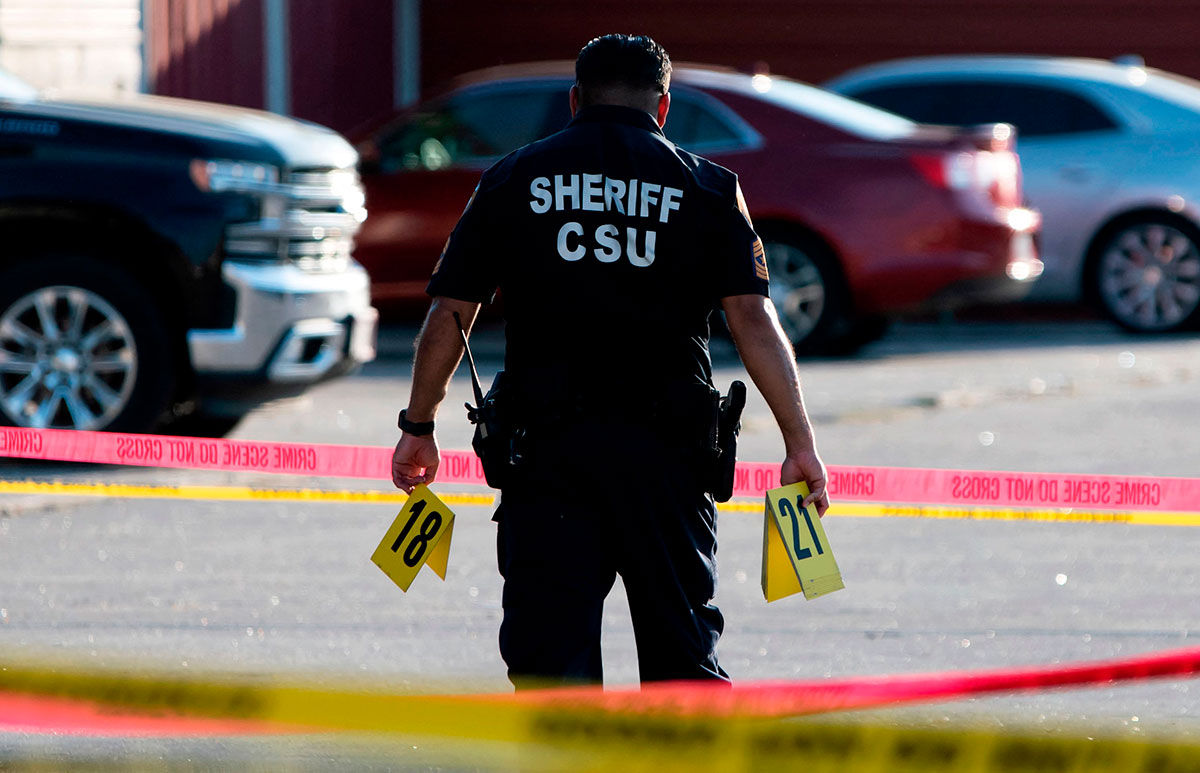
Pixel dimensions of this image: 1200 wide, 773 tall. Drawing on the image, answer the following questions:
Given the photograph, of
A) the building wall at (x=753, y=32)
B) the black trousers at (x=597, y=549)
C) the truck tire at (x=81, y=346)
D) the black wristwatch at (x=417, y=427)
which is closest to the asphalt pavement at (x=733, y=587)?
the black trousers at (x=597, y=549)

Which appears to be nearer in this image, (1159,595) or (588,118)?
(588,118)

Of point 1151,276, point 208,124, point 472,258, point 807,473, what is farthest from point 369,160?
point 807,473

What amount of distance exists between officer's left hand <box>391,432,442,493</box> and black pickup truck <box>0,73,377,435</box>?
4198mm

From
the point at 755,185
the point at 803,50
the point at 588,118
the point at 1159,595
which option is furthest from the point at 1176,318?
the point at 588,118

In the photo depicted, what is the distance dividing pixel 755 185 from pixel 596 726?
10112mm

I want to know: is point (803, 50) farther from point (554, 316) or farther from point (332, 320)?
point (554, 316)

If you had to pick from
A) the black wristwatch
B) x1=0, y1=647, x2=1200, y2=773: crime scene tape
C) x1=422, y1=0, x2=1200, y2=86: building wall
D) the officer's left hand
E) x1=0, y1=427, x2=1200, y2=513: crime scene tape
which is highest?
x1=422, y1=0, x2=1200, y2=86: building wall

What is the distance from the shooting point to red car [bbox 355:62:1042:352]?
1155 cm

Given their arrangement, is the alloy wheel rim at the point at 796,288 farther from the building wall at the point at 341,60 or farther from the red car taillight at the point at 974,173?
the building wall at the point at 341,60

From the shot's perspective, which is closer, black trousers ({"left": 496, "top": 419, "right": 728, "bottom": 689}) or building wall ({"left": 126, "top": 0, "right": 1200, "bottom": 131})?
black trousers ({"left": 496, "top": 419, "right": 728, "bottom": 689})

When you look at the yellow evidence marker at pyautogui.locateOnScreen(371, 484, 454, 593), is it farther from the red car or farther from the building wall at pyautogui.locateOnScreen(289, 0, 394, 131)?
the building wall at pyautogui.locateOnScreen(289, 0, 394, 131)

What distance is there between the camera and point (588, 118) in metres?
3.39

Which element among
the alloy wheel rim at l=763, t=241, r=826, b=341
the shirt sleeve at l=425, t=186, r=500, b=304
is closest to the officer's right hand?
the shirt sleeve at l=425, t=186, r=500, b=304

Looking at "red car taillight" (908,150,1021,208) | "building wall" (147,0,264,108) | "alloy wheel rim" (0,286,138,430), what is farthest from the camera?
"building wall" (147,0,264,108)
